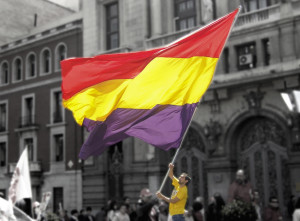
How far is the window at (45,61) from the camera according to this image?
36281 millimetres

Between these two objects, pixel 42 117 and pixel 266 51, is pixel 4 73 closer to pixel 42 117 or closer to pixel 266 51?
pixel 42 117

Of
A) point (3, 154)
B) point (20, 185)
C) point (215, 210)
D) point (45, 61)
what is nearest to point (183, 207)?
point (215, 210)

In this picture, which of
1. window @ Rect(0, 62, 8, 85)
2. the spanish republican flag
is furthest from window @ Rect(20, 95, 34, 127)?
the spanish republican flag

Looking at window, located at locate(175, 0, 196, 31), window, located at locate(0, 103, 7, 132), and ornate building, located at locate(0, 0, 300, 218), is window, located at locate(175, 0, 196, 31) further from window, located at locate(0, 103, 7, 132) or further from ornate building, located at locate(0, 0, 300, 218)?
window, located at locate(0, 103, 7, 132)

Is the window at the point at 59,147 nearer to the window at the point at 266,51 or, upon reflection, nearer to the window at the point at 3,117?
the window at the point at 3,117

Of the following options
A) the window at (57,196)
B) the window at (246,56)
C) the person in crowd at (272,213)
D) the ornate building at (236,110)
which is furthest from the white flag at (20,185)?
the window at (57,196)

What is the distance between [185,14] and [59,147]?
13.2 meters

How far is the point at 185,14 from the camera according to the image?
92.5 feet

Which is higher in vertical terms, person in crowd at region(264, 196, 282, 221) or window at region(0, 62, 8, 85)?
window at region(0, 62, 8, 85)

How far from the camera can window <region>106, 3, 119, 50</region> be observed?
104ft

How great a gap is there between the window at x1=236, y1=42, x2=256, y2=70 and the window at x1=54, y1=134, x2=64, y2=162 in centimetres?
1465

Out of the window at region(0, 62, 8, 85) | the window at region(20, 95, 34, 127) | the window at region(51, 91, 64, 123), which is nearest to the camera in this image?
the window at region(51, 91, 64, 123)

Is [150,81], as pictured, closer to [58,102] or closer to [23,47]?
[58,102]

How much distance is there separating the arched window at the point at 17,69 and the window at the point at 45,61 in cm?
286
